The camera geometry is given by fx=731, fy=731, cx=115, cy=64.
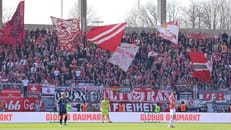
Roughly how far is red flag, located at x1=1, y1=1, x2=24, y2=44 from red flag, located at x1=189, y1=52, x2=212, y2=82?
1385cm

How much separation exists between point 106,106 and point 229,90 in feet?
49.1

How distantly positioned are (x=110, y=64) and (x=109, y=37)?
2.78 meters

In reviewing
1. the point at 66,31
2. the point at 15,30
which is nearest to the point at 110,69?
the point at 66,31

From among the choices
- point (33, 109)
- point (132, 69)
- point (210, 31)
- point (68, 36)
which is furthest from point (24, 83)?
point (210, 31)

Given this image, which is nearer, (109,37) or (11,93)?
(11,93)

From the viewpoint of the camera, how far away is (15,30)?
51469 millimetres

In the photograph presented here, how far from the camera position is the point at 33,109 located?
4969 centimetres

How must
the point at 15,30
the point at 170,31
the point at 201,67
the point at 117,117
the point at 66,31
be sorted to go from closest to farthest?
the point at 117,117 → the point at 15,30 → the point at 66,31 → the point at 170,31 → the point at 201,67

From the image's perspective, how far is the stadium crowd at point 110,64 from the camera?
51531 mm

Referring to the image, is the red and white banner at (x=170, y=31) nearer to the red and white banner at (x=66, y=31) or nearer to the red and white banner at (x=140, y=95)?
the red and white banner at (x=140, y=95)

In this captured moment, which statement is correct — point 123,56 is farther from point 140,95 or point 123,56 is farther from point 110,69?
point 140,95

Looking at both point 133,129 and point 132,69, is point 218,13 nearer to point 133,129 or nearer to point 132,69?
point 132,69

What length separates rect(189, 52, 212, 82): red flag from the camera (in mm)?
56250

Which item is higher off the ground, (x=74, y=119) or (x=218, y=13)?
(x=218, y=13)
